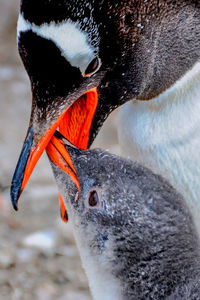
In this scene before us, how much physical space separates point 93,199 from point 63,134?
6.3 inches

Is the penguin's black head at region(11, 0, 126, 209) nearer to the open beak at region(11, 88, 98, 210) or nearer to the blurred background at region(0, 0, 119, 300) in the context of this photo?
the open beak at region(11, 88, 98, 210)

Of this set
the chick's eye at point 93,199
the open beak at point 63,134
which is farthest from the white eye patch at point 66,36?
the chick's eye at point 93,199

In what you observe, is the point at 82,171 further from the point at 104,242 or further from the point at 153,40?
the point at 153,40

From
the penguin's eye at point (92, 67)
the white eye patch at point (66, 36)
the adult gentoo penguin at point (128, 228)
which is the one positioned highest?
the white eye patch at point (66, 36)

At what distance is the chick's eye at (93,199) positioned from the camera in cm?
129

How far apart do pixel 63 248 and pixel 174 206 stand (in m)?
0.95

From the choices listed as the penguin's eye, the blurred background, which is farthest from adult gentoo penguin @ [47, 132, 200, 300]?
the blurred background

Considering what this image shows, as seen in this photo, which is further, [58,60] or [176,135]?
[176,135]

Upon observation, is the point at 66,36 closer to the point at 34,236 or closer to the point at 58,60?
the point at 58,60

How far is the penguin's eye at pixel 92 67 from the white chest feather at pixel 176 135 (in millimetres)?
208

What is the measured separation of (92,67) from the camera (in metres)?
1.31

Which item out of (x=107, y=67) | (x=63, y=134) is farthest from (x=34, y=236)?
(x=107, y=67)

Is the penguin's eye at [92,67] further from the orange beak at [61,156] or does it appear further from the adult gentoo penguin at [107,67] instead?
the orange beak at [61,156]

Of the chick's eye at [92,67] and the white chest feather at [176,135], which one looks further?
the white chest feather at [176,135]
